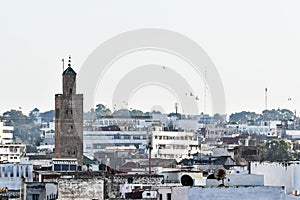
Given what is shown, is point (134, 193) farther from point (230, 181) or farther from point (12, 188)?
point (12, 188)

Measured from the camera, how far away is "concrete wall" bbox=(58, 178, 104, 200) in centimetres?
5225

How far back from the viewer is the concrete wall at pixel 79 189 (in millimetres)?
52250

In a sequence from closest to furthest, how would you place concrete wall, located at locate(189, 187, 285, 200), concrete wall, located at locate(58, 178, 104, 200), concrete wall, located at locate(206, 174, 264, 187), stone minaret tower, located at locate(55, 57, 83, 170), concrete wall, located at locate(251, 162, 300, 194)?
concrete wall, located at locate(189, 187, 285, 200)
concrete wall, located at locate(206, 174, 264, 187)
concrete wall, located at locate(251, 162, 300, 194)
concrete wall, located at locate(58, 178, 104, 200)
stone minaret tower, located at locate(55, 57, 83, 170)

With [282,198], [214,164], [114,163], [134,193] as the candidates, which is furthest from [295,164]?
[114,163]

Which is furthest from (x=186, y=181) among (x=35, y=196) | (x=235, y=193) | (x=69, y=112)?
(x=69, y=112)

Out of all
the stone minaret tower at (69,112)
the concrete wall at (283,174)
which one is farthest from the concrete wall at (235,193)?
the stone minaret tower at (69,112)

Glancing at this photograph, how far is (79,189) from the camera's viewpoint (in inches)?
2058

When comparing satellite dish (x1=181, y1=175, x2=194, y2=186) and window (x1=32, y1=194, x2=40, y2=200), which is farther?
window (x1=32, y1=194, x2=40, y2=200)

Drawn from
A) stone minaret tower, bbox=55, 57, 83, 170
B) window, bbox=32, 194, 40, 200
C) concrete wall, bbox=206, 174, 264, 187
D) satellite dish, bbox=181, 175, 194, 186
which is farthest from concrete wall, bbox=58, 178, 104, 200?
stone minaret tower, bbox=55, 57, 83, 170

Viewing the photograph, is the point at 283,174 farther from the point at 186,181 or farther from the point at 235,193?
the point at 235,193

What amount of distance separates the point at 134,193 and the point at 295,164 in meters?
9.81

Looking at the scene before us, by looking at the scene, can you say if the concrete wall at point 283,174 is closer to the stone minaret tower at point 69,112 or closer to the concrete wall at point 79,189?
the concrete wall at point 79,189

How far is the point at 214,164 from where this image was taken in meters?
107

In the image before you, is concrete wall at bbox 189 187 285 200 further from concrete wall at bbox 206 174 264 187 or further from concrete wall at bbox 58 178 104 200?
concrete wall at bbox 58 178 104 200
